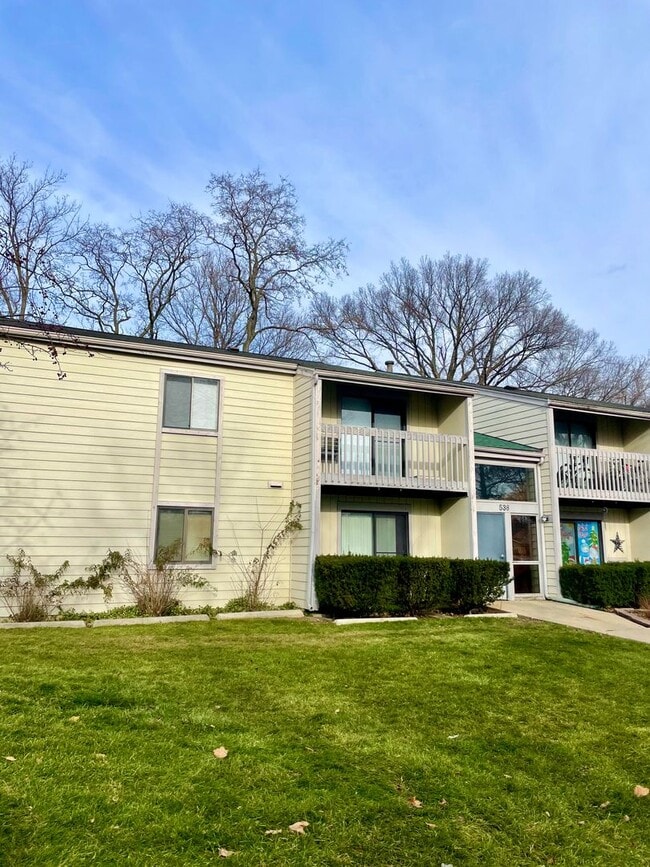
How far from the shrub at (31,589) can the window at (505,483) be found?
9339 millimetres

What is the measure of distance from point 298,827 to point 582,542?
15.0 m

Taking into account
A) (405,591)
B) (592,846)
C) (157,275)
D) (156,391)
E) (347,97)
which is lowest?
(592,846)

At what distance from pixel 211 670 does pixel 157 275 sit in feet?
76.1

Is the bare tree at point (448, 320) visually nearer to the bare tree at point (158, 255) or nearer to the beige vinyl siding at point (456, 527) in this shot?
the bare tree at point (158, 255)

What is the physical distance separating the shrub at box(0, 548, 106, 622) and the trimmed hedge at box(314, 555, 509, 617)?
15.0ft

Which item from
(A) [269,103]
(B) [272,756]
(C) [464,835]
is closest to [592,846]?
(C) [464,835]

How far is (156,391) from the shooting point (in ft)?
38.9

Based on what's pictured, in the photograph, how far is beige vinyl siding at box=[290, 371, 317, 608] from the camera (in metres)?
11.8

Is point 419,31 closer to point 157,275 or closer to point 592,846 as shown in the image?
point 592,846

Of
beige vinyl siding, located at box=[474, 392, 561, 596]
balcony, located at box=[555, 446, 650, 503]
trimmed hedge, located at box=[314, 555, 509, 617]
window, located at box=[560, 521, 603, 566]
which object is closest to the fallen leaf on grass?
trimmed hedge, located at box=[314, 555, 509, 617]

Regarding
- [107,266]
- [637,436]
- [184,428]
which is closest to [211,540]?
[184,428]

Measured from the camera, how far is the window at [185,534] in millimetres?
11523

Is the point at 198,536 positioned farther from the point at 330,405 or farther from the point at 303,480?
the point at 330,405

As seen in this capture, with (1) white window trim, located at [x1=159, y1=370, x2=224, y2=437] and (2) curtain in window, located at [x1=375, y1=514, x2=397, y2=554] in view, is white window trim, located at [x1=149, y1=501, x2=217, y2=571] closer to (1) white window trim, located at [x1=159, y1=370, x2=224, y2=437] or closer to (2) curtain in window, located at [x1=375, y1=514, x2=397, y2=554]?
(1) white window trim, located at [x1=159, y1=370, x2=224, y2=437]
